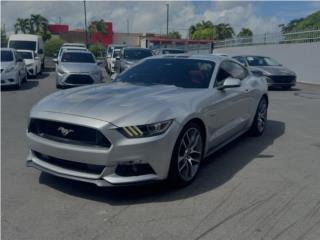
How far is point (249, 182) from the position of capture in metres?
4.94

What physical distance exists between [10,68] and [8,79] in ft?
1.34

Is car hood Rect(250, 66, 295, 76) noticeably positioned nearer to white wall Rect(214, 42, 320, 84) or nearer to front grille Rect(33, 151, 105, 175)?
white wall Rect(214, 42, 320, 84)

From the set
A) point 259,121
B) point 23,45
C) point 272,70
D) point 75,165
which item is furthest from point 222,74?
point 23,45

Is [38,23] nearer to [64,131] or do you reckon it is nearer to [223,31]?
[223,31]

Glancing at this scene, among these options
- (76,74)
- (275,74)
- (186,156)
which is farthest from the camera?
(275,74)

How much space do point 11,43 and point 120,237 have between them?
23.6 m

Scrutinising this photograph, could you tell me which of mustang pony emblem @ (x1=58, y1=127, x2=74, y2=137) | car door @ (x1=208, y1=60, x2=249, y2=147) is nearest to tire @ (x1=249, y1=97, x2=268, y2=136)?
car door @ (x1=208, y1=60, x2=249, y2=147)

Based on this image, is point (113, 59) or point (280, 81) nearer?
point (280, 81)

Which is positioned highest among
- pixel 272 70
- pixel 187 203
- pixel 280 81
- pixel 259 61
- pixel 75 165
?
pixel 259 61

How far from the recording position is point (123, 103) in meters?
4.42

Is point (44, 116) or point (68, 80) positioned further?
point (68, 80)

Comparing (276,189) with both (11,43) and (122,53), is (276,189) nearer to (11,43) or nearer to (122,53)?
(122,53)

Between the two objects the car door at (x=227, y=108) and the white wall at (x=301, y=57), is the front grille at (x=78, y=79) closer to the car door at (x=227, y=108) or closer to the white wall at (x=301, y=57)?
the car door at (x=227, y=108)

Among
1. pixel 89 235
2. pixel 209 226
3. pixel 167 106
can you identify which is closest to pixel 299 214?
pixel 209 226
